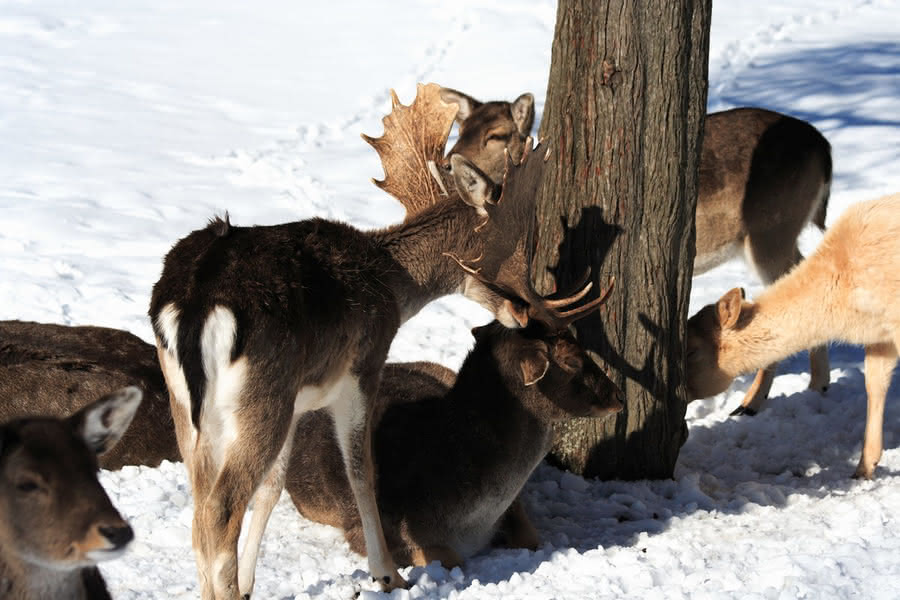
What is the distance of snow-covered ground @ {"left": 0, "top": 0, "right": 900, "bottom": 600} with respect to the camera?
554 cm

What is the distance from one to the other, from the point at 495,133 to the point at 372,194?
397 cm

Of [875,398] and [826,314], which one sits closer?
[826,314]

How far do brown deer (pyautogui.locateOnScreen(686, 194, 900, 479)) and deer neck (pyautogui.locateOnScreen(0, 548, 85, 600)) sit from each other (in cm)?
452

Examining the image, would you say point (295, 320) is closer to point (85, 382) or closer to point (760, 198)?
point (85, 382)

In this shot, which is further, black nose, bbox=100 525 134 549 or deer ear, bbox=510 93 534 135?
deer ear, bbox=510 93 534 135

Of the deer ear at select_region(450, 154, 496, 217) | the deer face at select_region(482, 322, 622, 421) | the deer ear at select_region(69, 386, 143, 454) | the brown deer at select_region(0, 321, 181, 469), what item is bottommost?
the brown deer at select_region(0, 321, 181, 469)

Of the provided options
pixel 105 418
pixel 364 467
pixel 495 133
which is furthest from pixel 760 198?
pixel 105 418

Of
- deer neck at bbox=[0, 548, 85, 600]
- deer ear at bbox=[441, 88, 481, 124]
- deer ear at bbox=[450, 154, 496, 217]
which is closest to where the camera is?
deer neck at bbox=[0, 548, 85, 600]

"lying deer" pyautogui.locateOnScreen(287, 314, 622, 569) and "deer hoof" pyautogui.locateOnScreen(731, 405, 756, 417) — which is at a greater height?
"lying deer" pyautogui.locateOnScreen(287, 314, 622, 569)

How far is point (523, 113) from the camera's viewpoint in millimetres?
9484

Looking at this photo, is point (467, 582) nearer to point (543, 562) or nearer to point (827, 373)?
point (543, 562)

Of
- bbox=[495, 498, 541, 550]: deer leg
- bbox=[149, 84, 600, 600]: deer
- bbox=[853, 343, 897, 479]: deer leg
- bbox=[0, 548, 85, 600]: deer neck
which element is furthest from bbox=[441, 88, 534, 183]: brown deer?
bbox=[0, 548, 85, 600]: deer neck

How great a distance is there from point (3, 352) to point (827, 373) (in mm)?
5571

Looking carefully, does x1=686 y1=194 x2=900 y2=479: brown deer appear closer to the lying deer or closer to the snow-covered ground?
the snow-covered ground
